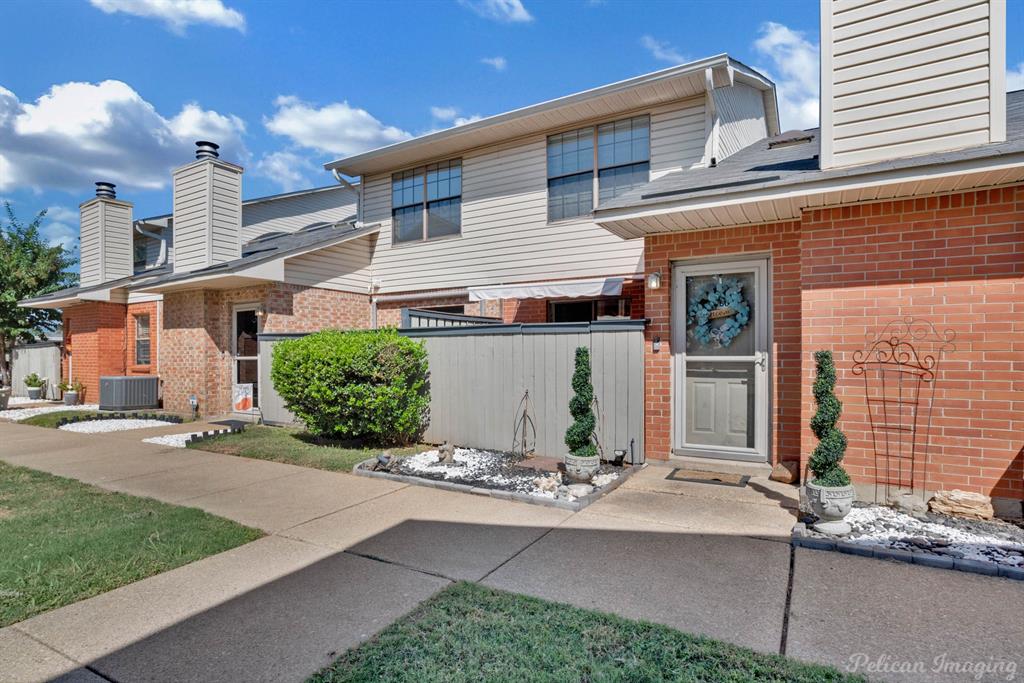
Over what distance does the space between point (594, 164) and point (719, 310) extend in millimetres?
4012

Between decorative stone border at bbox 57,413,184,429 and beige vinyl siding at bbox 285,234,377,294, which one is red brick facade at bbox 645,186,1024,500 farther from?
decorative stone border at bbox 57,413,184,429

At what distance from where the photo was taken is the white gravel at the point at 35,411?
38.4 feet

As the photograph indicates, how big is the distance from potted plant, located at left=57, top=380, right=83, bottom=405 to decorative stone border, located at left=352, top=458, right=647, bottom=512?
12678 mm

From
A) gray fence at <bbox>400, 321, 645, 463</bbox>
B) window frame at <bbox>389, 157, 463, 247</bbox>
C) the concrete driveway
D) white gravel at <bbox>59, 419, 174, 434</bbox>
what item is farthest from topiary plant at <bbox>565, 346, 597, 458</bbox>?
white gravel at <bbox>59, 419, 174, 434</bbox>

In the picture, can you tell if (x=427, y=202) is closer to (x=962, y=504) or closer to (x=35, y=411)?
(x=962, y=504)

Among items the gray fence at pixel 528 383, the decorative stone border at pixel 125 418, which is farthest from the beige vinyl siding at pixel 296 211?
the gray fence at pixel 528 383

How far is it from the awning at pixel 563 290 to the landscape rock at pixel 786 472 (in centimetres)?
378

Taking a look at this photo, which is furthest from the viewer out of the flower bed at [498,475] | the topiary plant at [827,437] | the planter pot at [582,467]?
the planter pot at [582,467]

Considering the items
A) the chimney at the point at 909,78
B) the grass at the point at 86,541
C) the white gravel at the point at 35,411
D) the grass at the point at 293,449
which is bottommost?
the white gravel at the point at 35,411

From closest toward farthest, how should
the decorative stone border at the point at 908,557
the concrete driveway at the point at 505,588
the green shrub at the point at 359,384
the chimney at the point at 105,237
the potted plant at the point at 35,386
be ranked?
the concrete driveway at the point at 505,588 < the decorative stone border at the point at 908,557 < the green shrub at the point at 359,384 < the chimney at the point at 105,237 < the potted plant at the point at 35,386

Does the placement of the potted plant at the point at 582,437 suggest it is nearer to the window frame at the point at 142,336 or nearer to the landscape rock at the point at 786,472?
the landscape rock at the point at 786,472

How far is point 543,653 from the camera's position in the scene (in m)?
2.43

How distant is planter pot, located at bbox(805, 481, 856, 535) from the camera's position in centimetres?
397

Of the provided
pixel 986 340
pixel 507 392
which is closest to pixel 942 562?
pixel 986 340
